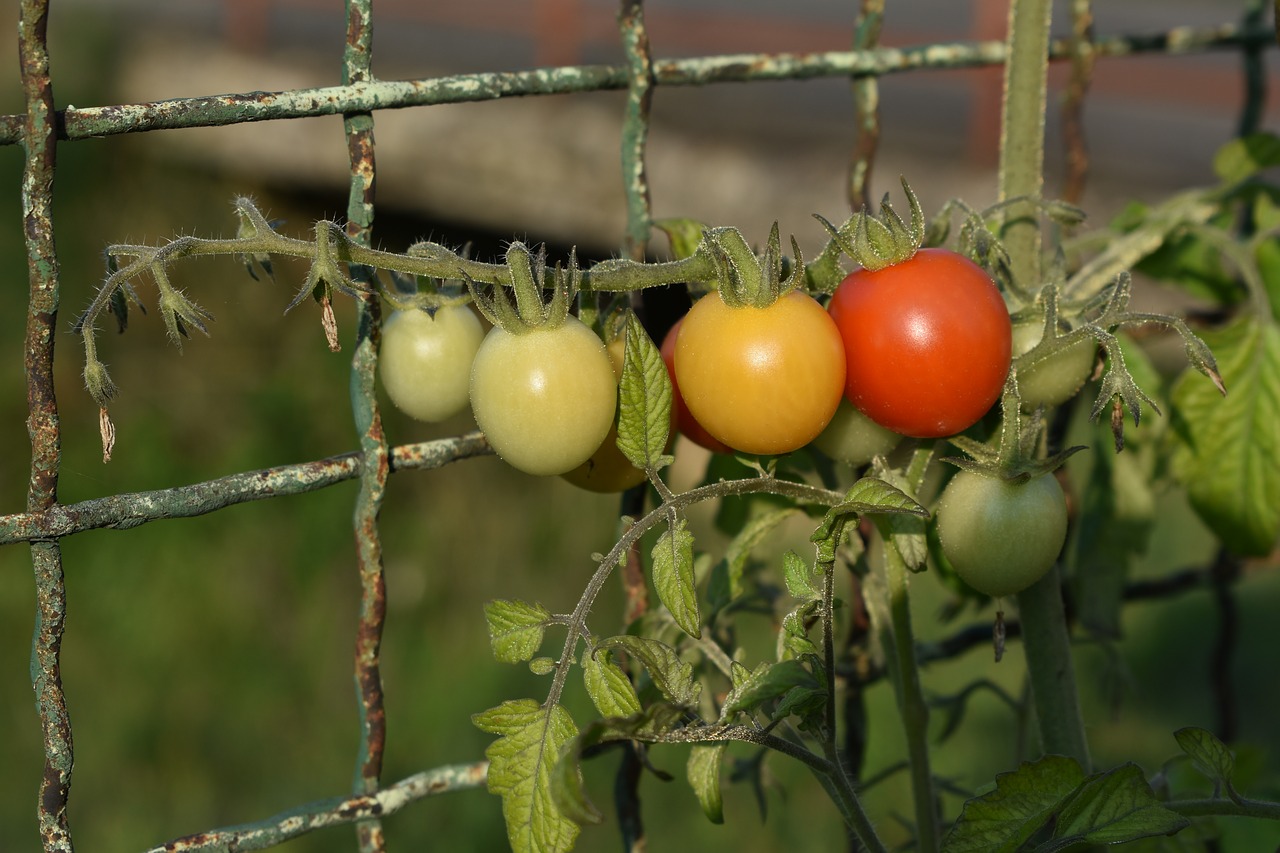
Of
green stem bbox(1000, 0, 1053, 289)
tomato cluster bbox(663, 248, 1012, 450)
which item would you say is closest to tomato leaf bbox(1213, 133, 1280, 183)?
green stem bbox(1000, 0, 1053, 289)

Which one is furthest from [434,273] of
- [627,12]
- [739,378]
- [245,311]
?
[245,311]

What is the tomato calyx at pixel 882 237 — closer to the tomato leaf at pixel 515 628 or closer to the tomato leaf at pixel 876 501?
the tomato leaf at pixel 876 501

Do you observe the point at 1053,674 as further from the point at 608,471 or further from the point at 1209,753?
the point at 608,471

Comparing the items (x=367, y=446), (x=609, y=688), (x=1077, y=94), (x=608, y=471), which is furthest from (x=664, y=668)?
(x=1077, y=94)

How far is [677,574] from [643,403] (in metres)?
0.10

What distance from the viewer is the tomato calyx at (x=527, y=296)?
0.72m

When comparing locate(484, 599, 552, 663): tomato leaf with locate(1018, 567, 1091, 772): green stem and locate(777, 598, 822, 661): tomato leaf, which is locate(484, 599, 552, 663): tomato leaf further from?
locate(1018, 567, 1091, 772): green stem

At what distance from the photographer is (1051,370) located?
82cm

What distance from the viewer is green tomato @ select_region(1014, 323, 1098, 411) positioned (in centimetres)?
82

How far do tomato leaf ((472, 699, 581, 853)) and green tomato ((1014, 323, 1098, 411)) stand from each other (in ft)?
Answer: 1.17

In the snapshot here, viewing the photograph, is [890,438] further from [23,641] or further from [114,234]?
[114,234]

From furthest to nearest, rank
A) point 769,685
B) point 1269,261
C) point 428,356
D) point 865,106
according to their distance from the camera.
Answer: point 1269,261 < point 865,106 < point 428,356 < point 769,685

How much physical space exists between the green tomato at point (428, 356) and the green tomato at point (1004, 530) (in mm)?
305

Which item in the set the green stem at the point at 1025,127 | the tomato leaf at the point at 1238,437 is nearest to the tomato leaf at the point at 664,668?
the green stem at the point at 1025,127
